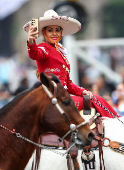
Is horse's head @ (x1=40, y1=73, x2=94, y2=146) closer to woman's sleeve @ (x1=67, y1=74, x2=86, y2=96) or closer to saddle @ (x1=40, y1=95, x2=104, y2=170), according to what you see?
saddle @ (x1=40, y1=95, x2=104, y2=170)

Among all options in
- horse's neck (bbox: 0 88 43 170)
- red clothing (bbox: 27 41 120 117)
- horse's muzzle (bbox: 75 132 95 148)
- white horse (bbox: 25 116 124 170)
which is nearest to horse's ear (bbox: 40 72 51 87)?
horse's neck (bbox: 0 88 43 170)

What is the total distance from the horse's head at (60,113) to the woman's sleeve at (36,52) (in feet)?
1.31

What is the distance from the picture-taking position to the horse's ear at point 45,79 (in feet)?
11.1

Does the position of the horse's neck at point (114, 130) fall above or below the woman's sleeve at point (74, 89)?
below

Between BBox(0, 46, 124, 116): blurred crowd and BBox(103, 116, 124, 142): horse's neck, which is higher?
BBox(0, 46, 124, 116): blurred crowd

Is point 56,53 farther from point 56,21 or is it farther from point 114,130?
point 114,130

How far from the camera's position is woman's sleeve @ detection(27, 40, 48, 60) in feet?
11.9

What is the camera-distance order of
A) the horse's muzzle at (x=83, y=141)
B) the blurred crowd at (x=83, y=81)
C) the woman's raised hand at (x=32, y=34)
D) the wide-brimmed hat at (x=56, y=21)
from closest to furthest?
the horse's muzzle at (x=83, y=141) → the woman's raised hand at (x=32, y=34) → the wide-brimmed hat at (x=56, y=21) → the blurred crowd at (x=83, y=81)

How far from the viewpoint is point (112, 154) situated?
4152 millimetres

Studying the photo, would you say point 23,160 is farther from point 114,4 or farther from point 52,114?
point 114,4

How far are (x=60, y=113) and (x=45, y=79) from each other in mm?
402

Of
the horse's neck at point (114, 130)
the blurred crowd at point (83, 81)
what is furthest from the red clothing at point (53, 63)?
the blurred crowd at point (83, 81)

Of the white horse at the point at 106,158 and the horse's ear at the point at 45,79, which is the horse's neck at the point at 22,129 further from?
the white horse at the point at 106,158

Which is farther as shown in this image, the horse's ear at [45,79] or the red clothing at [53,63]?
the red clothing at [53,63]
